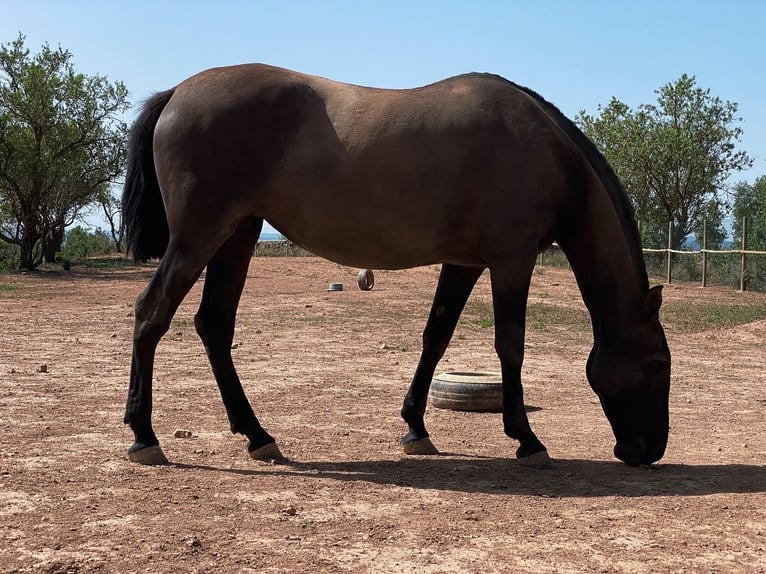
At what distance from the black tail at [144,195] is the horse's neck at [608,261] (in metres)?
2.85

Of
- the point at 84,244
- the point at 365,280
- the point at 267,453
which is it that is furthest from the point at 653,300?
the point at 84,244

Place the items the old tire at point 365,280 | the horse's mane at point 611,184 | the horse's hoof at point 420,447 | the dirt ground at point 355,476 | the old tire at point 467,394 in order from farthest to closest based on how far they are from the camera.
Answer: the old tire at point 365,280
the old tire at point 467,394
the horse's hoof at point 420,447
the horse's mane at point 611,184
the dirt ground at point 355,476

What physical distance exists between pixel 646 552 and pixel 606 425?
332cm

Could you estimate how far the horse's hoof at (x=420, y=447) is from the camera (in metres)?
5.77

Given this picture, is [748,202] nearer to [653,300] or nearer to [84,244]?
[84,244]

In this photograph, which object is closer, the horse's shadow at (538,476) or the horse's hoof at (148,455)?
the horse's shadow at (538,476)

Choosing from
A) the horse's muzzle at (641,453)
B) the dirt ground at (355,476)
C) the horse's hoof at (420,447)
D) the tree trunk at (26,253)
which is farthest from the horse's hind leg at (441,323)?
the tree trunk at (26,253)

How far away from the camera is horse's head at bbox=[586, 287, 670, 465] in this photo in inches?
209

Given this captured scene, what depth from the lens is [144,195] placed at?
5762 millimetres

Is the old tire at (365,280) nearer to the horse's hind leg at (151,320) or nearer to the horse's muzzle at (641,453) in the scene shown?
the horse's hind leg at (151,320)

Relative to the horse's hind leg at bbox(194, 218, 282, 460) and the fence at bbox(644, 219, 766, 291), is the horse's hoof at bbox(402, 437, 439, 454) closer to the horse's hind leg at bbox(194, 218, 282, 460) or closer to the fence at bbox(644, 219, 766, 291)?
the horse's hind leg at bbox(194, 218, 282, 460)

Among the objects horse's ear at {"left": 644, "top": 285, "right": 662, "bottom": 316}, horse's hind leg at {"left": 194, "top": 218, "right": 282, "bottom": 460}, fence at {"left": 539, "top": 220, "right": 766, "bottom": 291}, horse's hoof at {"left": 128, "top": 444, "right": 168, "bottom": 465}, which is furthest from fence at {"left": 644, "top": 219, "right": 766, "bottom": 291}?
horse's hoof at {"left": 128, "top": 444, "right": 168, "bottom": 465}

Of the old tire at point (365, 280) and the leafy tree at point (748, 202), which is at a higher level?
the leafy tree at point (748, 202)

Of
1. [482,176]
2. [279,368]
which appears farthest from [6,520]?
[279,368]
